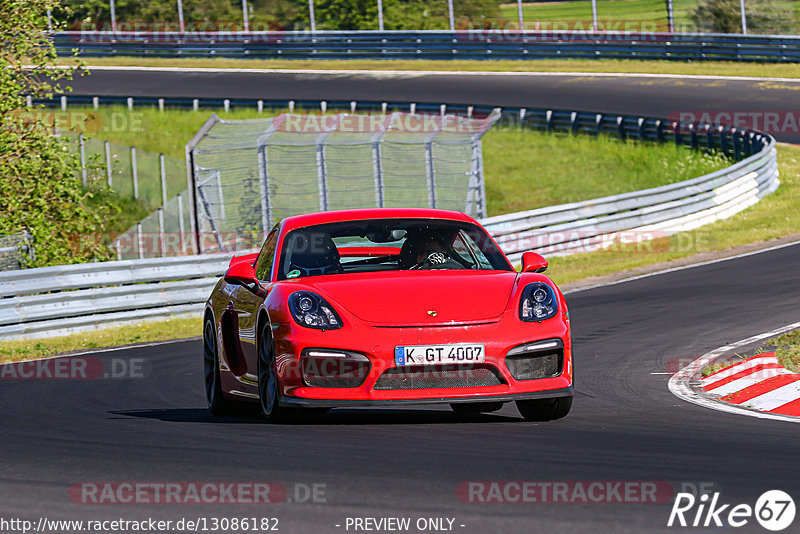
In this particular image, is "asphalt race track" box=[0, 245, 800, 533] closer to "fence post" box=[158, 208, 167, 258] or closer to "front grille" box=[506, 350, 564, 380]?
"front grille" box=[506, 350, 564, 380]

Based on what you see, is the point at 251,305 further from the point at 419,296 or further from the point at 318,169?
the point at 318,169

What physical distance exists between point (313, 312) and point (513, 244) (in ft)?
43.9

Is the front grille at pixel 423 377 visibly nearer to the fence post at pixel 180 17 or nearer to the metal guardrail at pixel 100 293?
the metal guardrail at pixel 100 293

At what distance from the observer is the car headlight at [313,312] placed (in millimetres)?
7570

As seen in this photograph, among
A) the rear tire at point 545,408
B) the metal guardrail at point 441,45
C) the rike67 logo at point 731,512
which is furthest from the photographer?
the metal guardrail at point 441,45

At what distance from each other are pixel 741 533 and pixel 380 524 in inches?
52.2

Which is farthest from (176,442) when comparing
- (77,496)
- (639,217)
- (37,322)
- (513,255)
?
(639,217)

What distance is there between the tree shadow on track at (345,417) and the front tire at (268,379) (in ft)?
0.25

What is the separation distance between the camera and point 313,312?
763 centimetres

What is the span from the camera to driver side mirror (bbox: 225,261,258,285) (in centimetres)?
846

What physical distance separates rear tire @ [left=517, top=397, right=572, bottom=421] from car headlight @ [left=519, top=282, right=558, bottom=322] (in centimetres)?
53

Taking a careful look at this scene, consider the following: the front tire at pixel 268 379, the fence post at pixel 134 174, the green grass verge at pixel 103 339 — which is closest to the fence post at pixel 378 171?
the green grass verge at pixel 103 339

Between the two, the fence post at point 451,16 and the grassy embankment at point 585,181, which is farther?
the fence post at point 451,16

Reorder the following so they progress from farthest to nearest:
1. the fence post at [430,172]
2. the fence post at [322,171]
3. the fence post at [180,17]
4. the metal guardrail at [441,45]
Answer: the fence post at [180,17] → the metal guardrail at [441,45] → the fence post at [430,172] → the fence post at [322,171]
